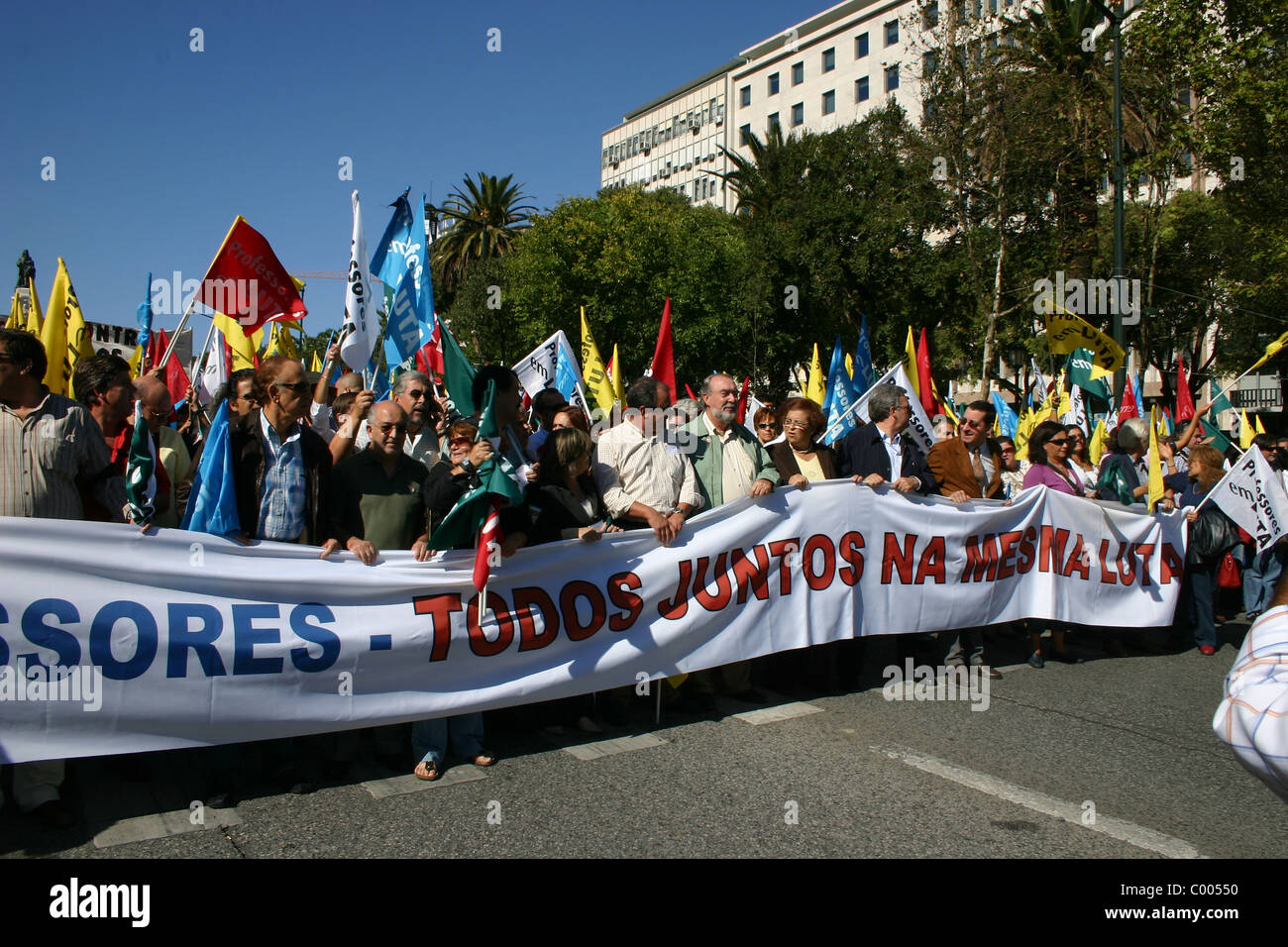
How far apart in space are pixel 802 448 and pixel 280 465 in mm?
3327

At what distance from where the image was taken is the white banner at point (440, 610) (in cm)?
379

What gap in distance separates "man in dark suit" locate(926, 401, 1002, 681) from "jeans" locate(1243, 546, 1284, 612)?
2.68m

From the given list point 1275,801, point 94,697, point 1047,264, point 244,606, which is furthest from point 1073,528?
point 1047,264

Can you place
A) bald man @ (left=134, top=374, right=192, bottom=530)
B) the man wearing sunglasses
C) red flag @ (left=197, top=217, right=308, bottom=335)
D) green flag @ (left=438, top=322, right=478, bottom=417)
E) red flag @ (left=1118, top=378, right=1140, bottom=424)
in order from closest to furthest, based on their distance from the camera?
the man wearing sunglasses → green flag @ (left=438, top=322, right=478, bottom=417) → bald man @ (left=134, top=374, right=192, bottom=530) → red flag @ (left=197, top=217, right=308, bottom=335) → red flag @ (left=1118, top=378, right=1140, bottom=424)

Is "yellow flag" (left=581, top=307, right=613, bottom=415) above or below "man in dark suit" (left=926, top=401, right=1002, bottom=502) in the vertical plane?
above

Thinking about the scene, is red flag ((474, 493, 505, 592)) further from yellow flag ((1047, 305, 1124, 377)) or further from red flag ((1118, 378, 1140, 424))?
red flag ((1118, 378, 1140, 424))

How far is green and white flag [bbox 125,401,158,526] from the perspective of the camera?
3.94m

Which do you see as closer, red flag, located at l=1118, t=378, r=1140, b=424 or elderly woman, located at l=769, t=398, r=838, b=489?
elderly woman, located at l=769, t=398, r=838, b=489

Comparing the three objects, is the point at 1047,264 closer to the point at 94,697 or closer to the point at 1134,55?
the point at 1134,55

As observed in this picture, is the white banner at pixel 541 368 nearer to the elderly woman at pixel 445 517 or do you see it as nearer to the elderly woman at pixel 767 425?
the elderly woman at pixel 767 425

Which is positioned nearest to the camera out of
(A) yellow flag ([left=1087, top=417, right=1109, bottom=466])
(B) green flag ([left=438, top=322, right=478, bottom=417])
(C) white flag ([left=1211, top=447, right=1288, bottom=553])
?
(B) green flag ([left=438, top=322, right=478, bottom=417])

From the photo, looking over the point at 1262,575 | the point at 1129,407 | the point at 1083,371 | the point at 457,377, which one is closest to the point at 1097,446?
the point at 1083,371

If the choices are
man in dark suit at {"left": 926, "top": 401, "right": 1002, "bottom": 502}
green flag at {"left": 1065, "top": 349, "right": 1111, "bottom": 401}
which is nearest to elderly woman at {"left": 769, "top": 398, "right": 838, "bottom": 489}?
man in dark suit at {"left": 926, "top": 401, "right": 1002, "bottom": 502}
